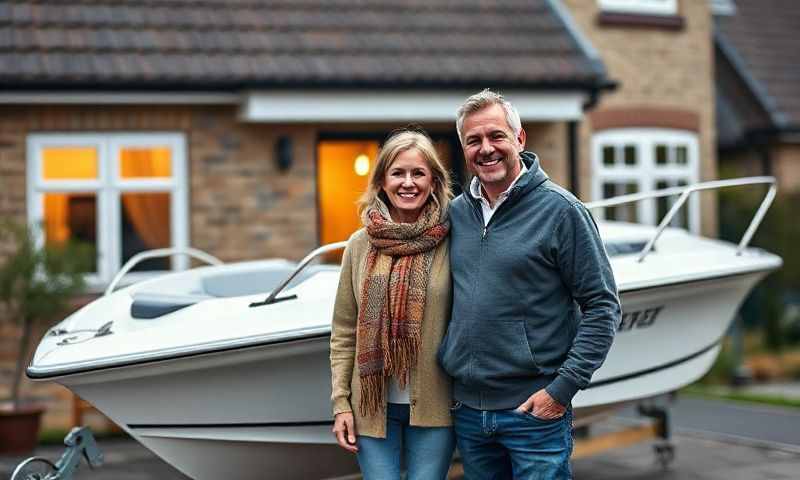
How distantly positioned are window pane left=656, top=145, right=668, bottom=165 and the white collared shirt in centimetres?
880

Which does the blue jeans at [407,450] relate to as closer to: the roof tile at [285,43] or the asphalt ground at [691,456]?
the asphalt ground at [691,456]

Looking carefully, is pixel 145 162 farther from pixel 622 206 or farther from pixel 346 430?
pixel 346 430

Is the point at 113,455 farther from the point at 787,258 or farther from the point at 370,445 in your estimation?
the point at 787,258

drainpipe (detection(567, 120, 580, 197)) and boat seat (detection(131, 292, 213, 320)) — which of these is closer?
boat seat (detection(131, 292, 213, 320))

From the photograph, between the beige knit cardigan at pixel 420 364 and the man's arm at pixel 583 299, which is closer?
the man's arm at pixel 583 299

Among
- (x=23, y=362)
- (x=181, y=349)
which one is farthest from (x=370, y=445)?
(x=23, y=362)

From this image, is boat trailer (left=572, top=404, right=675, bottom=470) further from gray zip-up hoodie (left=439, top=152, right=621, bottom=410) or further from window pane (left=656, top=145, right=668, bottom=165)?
window pane (left=656, top=145, right=668, bottom=165)

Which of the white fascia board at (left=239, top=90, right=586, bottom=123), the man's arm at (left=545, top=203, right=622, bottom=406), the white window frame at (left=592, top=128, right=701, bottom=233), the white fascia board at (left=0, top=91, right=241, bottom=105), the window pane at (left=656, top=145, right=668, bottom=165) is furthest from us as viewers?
the window pane at (left=656, top=145, right=668, bottom=165)

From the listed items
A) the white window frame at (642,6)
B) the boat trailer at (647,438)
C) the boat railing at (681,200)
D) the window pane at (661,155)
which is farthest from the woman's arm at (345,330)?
the white window frame at (642,6)

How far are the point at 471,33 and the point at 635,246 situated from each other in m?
4.35

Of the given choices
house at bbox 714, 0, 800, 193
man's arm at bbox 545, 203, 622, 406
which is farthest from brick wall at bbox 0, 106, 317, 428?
house at bbox 714, 0, 800, 193

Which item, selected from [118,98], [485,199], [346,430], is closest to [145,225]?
[118,98]

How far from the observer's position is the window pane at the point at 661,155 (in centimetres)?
1247

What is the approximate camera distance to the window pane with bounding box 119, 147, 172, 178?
9461mm
